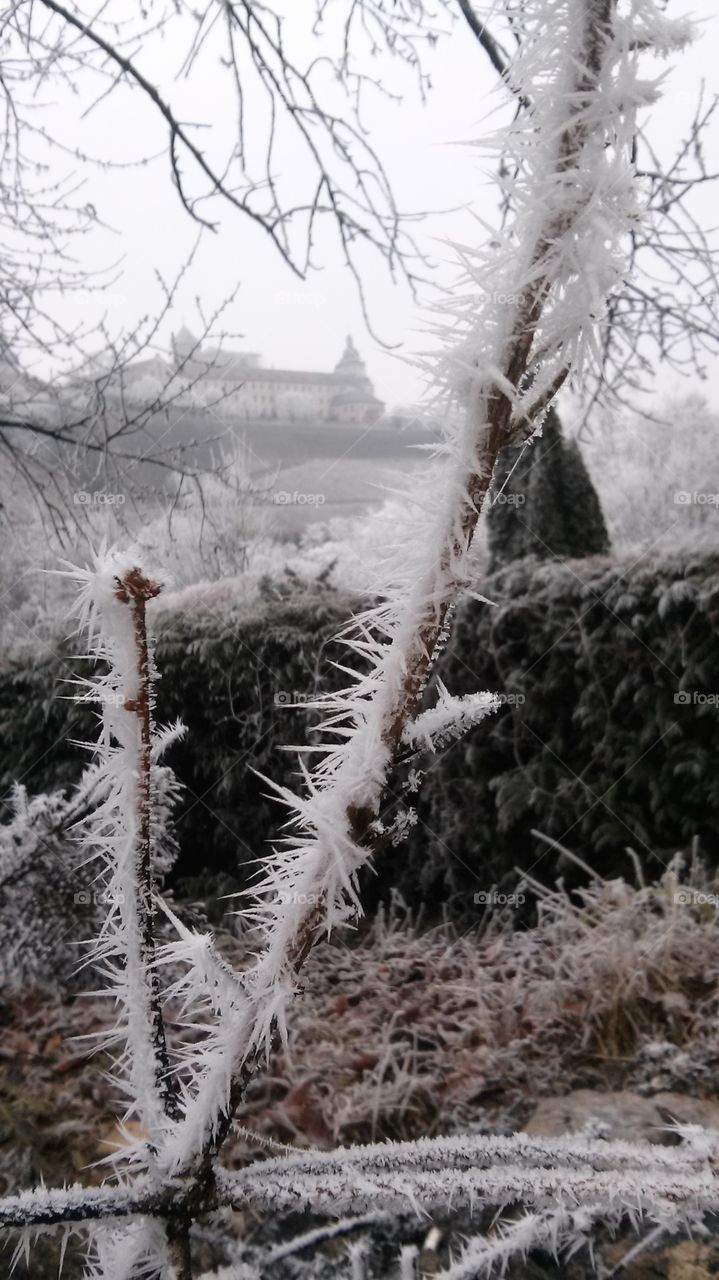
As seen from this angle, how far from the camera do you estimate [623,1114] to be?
89 cm

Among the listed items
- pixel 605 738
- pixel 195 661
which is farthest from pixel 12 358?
pixel 605 738

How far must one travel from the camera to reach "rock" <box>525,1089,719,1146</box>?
842 millimetres

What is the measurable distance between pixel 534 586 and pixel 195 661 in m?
0.74

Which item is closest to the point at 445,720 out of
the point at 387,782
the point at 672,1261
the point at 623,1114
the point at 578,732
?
the point at 387,782

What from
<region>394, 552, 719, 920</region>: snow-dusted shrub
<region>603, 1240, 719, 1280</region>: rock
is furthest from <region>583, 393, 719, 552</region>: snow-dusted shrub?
<region>603, 1240, 719, 1280</region>: rock

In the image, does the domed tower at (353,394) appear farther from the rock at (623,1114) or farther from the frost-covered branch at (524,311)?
the frost-covered branch at (524,311)

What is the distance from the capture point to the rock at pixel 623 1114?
842 mm

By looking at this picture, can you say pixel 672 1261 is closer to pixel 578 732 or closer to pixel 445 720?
pixel 445 720

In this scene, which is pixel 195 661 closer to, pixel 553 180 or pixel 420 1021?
pixel 420 1021

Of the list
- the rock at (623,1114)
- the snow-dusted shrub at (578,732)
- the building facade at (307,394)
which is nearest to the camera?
the rock at (623,1114)

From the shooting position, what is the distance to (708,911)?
4.29 feet

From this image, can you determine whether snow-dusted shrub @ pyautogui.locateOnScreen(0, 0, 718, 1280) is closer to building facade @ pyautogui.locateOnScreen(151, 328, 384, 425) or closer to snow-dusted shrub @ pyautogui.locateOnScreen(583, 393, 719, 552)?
building facade @ pyautogui.locateOnScreen(151, 328, 384, 425)

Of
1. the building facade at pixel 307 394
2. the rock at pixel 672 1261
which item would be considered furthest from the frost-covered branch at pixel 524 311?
the building facade at pixel 307 394

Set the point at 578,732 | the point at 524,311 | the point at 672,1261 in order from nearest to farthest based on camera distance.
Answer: the point at 524,311
the point at 672,1261
the point at 578,732
